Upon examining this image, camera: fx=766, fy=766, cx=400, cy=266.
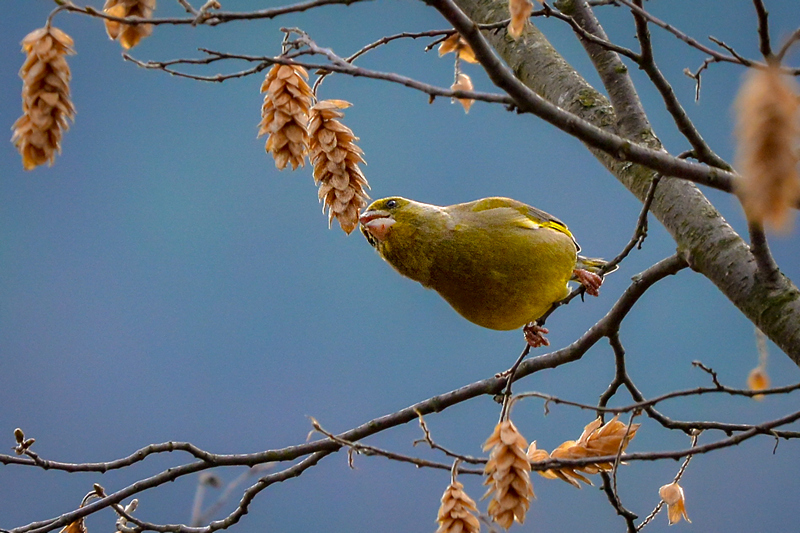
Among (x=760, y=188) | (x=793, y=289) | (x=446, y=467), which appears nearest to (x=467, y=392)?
(x=446, y=467)

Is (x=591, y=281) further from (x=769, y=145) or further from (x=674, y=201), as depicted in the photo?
(x=769, y=145)

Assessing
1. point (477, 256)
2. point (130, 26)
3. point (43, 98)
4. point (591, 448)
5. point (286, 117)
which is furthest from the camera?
point (477, 256)

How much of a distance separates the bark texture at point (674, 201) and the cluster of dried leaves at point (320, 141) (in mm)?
1007

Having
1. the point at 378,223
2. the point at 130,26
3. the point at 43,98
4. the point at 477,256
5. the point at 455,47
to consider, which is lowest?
the point at 43,98

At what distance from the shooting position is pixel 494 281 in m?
3.17

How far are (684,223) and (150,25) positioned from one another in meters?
1.78

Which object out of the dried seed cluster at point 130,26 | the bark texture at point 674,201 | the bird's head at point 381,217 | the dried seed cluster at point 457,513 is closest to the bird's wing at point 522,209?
the bird's head at point 381,217

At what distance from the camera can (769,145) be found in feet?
2.89

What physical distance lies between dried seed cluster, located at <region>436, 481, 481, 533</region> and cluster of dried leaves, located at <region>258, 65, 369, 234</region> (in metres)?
0.75

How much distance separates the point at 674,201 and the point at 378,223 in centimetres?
120

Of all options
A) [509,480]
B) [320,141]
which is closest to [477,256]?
[320,141]

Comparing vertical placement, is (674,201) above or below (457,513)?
above

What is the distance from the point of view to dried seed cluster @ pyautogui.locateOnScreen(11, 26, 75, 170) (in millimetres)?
1577

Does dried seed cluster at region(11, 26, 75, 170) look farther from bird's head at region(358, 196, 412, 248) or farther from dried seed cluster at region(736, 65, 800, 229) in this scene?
bird's head at region(358, 196, 412, 248)
